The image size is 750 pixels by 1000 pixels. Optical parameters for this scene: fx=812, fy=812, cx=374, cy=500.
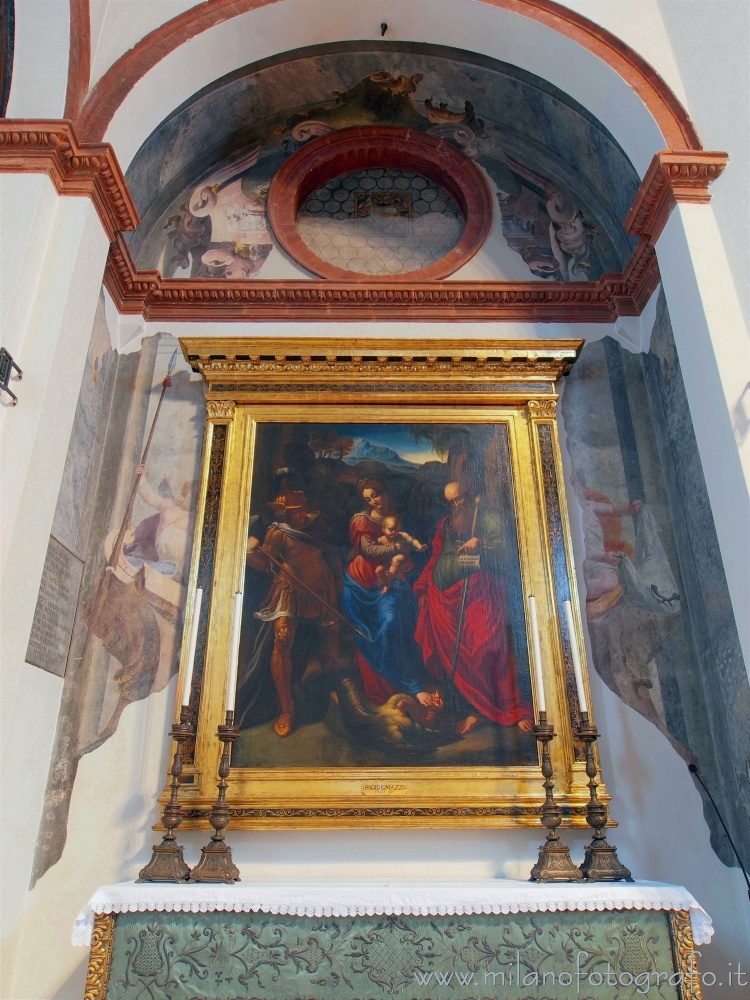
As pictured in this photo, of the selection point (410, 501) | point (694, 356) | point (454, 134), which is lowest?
point (410, 501)

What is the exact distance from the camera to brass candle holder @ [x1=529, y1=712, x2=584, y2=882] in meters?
4.33

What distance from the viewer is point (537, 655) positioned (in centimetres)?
488

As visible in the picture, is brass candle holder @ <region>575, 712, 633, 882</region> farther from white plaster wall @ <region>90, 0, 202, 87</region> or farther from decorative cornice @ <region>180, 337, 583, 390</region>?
white plaster wall @ <region>90, 0, 202, 87</region>

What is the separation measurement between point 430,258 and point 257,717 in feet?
13.2

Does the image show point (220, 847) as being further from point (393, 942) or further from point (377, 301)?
point (377, 301)

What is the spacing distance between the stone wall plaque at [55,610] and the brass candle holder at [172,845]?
89 centimetres

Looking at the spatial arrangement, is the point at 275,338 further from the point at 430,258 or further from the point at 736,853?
the point at 736,853

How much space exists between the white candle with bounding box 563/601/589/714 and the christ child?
111 centimetres

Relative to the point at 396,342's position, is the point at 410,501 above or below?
below

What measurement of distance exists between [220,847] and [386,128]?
233 inches

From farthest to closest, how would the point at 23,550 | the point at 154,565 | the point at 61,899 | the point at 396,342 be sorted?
the point at 396,342
the point at 154,565
the point at 61,899
the point at 23,550

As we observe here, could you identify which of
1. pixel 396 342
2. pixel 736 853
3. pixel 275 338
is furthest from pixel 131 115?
pixel 736 853

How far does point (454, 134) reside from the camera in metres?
7.15

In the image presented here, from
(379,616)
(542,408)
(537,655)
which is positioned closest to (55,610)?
(379,616)
